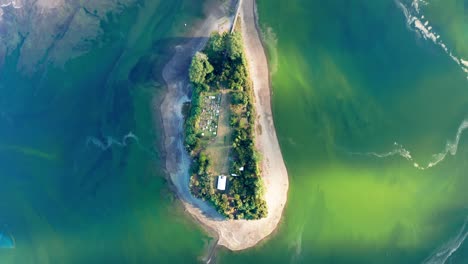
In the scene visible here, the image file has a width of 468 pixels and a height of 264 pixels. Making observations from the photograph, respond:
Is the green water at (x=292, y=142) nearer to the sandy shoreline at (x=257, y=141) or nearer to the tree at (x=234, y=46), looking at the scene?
the sandy shoreline at (x=257, y=141)

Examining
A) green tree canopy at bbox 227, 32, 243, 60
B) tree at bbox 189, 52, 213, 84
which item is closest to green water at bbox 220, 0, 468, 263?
green tree canopy at bbox 227, 32, 243, 60

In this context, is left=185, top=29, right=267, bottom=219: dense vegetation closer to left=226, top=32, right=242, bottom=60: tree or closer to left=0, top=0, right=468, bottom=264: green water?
left=226, top=32, right=242, bottom=60: tree

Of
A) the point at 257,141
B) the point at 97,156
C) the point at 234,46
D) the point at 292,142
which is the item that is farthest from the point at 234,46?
the point at 97,156

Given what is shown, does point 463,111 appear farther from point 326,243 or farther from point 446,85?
point 326,243

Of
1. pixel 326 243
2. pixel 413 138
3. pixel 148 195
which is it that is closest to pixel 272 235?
pixel 326 243

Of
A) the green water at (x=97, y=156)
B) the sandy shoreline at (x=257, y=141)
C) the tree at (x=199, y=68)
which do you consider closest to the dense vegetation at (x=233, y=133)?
the tree at (x=199, y=68)

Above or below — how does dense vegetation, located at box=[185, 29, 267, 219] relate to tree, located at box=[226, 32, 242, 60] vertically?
below

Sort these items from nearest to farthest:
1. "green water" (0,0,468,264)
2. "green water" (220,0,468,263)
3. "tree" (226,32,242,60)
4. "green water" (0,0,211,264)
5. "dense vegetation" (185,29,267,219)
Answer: "tree" (226,32,242,60)
"dense vegetation" (185,29,267,219)
"green water" (220,0,468,263)
"green water" (0,0,468,264)
"green water" (0,0,211,264)
